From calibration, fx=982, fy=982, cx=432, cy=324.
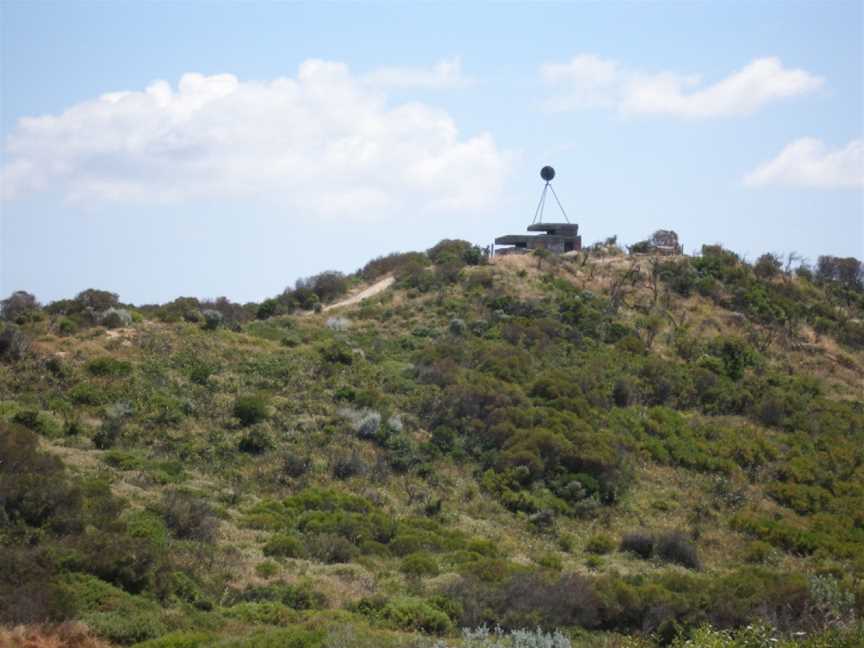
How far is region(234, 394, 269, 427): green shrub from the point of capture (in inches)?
1124

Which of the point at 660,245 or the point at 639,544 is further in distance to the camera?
the point at 660,245

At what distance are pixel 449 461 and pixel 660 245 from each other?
27.0m

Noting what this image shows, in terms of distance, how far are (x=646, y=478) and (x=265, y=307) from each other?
19873mm

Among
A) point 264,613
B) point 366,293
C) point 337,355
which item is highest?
A: point 366,293

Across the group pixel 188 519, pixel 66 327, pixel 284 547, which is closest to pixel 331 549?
pixel 284 547

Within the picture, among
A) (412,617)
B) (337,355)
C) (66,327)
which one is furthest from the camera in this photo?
(337,355)

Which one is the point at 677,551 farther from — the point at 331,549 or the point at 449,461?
the point at 331,549

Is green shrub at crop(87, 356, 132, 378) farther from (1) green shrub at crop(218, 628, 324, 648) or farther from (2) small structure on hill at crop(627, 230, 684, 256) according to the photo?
(2) small structure on hill at crop(627, 230, 684, 256)

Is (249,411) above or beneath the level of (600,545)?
above

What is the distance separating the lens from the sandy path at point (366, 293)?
4425 cm

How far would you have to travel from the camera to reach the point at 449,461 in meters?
29.0

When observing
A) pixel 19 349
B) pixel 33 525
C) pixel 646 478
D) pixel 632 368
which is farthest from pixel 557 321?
pixel 33 525

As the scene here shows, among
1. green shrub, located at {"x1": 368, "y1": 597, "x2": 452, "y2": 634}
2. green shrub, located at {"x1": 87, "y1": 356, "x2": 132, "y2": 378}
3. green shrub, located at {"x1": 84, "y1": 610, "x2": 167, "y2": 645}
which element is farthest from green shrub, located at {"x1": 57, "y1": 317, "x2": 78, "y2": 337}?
green shrub, located at {"x1": 368, "y1": 597, "x2": 452, "y2": 634}

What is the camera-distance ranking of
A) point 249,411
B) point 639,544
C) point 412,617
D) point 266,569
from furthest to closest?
point 249,411, point 639,544, point 266,569, point 412,617
